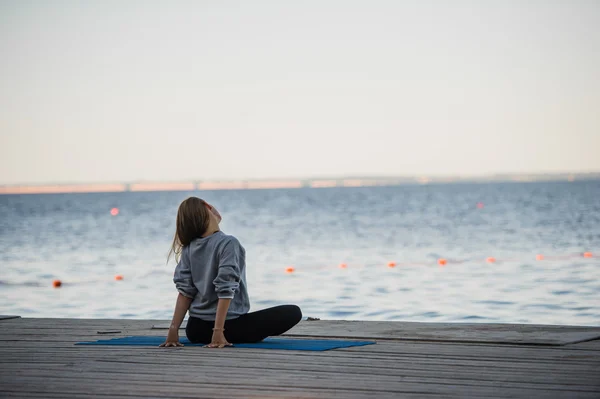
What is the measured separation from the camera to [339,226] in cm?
4466

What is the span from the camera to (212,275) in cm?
601

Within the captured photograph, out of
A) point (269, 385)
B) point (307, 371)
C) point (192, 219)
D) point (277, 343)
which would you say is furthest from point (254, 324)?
point (269, 385)

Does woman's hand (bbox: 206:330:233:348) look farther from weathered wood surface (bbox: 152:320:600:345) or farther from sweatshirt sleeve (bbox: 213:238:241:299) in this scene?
weathered wood surface (bbox: 152:320:600:345)

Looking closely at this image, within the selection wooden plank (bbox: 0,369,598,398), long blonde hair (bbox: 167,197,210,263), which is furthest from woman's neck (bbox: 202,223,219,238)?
wooden plank (bbox: 0,369,598,398)

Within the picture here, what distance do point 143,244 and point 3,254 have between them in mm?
5454

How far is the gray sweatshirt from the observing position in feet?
19.4

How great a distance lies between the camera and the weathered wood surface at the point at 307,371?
4.59 meters

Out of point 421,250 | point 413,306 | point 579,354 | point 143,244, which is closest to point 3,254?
point 143,244

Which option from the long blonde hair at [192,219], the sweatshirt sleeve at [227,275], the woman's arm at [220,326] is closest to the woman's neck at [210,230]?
the long blonde hair at [192,219]

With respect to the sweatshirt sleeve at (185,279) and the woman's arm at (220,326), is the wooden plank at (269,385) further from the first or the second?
the sweatshirt sleeve at (185,279)

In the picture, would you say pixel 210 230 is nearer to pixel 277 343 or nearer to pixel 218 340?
pixel 218 340

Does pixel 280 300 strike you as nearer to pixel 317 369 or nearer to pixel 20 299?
pixel 20 299

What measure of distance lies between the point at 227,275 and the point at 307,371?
3.36ft

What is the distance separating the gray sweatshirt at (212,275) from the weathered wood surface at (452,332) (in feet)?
3.25
